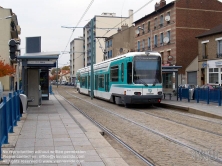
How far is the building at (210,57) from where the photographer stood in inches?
1439

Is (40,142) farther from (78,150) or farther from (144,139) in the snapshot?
(144,139)

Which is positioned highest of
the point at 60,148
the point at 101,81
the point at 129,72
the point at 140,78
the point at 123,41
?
the point at 123,41

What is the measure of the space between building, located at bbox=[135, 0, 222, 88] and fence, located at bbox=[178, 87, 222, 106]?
18.0 metres

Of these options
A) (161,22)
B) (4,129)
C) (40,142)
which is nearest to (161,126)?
(40,142)

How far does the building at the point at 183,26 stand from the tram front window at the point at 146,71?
926 inches

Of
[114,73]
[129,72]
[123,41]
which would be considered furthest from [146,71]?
[123,41]

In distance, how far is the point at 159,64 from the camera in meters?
19.7

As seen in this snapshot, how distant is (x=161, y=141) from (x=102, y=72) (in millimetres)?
16940

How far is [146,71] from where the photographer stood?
19.4 meters

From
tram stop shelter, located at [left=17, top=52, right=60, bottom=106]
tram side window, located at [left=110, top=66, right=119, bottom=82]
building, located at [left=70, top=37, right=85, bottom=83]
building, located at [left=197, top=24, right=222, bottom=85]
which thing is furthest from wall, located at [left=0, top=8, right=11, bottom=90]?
building, located at [left=70, top=37, right=85, bottom=83]

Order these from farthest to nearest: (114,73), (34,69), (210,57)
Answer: (210,57)
(114,73)
(34,69)

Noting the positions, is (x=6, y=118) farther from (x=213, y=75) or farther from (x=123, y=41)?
(x=123, y=41)

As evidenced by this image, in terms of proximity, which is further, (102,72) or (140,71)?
(102,72)

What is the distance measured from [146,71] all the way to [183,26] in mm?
27223
